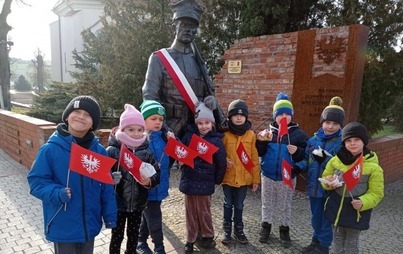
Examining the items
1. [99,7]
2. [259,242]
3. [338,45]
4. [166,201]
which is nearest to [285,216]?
[259,242]

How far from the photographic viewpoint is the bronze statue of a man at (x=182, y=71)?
3100 millimetres

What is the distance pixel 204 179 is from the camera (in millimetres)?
3051

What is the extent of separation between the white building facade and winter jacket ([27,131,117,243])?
74.5ft

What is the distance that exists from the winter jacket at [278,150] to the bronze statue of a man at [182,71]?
860mm

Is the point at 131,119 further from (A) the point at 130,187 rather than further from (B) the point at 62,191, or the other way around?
(B) the point at 62,191

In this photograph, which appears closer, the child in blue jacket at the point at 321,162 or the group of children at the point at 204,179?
the group of children at the point at 204,179

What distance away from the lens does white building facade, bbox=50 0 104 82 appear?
79.8ft

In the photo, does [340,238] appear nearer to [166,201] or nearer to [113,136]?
[113,136]

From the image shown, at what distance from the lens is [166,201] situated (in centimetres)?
465

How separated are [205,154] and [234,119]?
21.3 inches

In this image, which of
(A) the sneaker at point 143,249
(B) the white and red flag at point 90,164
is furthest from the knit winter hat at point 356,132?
(A) the sneaker at point 143,249

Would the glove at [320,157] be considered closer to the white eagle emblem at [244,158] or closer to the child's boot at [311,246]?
the white eagle emblem at [244,158]

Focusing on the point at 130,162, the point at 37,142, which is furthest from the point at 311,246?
the point at 37,142

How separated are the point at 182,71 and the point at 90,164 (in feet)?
5.06
